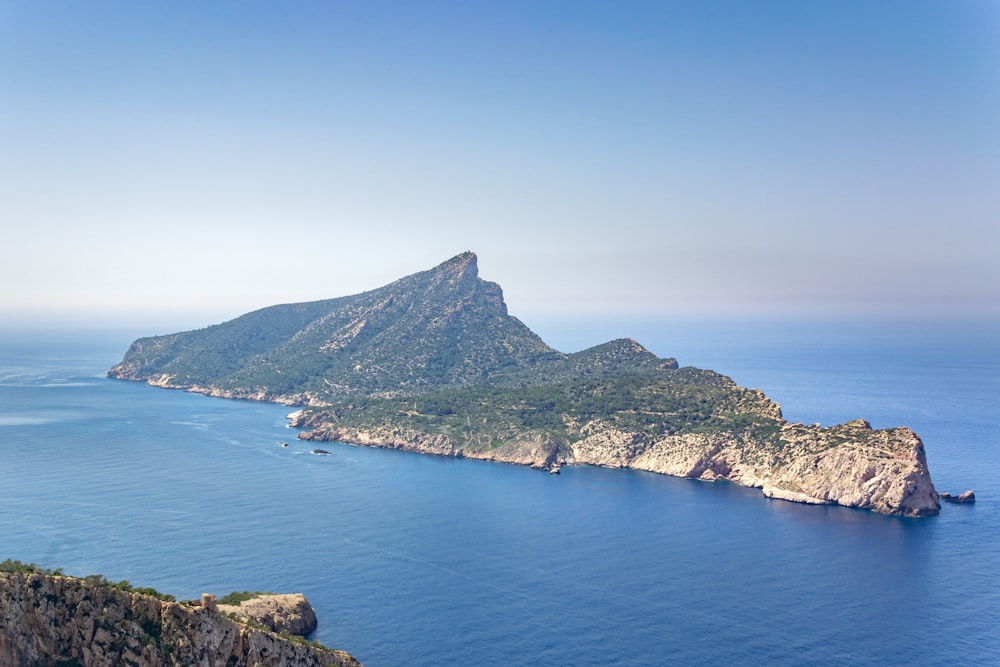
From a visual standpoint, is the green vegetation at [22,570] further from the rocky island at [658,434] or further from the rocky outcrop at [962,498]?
the rocky outcrop at [962,498]

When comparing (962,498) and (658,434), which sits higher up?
(658,434)

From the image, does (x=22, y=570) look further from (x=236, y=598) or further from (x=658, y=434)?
(x=658, y=434)

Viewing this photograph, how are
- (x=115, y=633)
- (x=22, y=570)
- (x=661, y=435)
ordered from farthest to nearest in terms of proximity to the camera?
(x=661, y=435) → (x=22, y=570) → (x=115, y=633)

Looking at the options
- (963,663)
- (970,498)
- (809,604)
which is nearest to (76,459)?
(809,604)

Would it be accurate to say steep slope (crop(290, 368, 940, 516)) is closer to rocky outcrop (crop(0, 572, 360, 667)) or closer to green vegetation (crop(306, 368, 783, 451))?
green vegetation (crop(306, 368, 783, 451))

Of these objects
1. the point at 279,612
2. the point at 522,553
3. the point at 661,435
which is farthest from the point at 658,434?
the point at 279,612

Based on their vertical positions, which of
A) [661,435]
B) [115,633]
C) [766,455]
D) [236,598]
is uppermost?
[661,435]

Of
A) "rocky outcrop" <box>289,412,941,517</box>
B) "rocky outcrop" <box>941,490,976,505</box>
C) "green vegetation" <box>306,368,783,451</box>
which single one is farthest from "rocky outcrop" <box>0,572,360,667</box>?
"rocky outcrop" <box>941,490,976,505</box>
